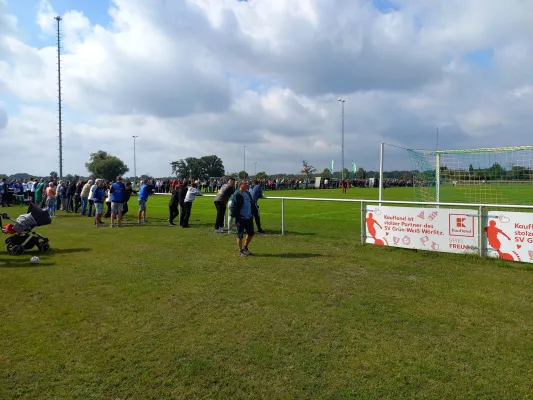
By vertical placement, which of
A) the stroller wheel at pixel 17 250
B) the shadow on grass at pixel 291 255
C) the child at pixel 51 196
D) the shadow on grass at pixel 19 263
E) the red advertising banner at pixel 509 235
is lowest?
the shadow on grass at pixel 19 263

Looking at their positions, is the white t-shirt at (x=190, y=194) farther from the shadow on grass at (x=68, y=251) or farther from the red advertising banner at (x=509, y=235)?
the red advertising banner at (x=509, y=235)

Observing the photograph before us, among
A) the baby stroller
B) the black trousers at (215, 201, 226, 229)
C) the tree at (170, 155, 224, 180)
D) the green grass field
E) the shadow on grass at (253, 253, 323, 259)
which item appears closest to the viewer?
the green grass field

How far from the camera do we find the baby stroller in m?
9.60

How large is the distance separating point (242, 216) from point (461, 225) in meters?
4.83

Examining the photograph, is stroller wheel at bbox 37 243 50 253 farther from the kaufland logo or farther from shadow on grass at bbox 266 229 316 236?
the kaufland logo

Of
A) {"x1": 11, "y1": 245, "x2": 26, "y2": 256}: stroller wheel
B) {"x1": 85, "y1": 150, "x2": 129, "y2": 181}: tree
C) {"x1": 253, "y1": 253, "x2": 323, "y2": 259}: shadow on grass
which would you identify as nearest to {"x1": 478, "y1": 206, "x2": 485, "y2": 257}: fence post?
{"x1": 253, "y1": 253, "x2": 323, "y2": 259}: shadow on grass

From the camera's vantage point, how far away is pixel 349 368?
3957mm

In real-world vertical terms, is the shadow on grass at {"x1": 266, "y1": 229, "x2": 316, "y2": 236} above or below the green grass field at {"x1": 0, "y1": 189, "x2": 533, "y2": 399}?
above

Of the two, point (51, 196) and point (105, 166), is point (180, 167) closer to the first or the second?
point (105, 166)

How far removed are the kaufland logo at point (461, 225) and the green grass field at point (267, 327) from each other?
577 millimetres

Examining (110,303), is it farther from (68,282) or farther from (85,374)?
(85,374)

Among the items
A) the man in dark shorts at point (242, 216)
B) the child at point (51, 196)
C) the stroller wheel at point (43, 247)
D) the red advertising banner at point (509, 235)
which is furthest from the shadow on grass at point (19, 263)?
the red advertising banner at point (509, 235)

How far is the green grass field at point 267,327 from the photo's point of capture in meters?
3.68

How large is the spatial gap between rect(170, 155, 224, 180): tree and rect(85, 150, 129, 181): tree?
16709 mm
